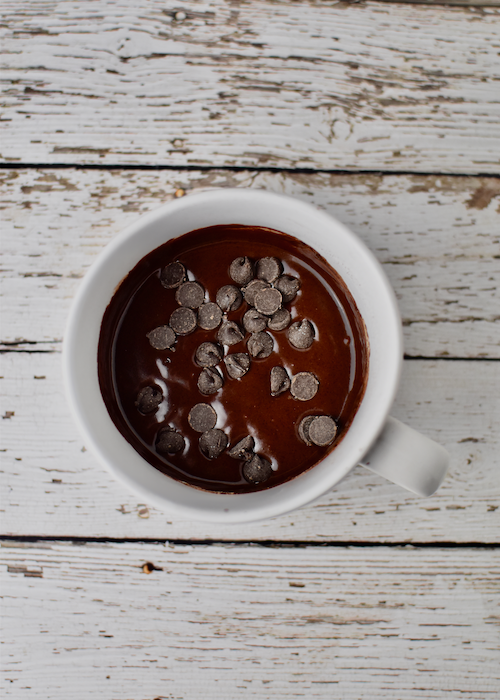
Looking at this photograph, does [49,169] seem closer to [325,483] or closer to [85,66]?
[85,66]

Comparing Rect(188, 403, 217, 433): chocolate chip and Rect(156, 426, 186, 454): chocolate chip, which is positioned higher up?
Rect(188, 403, 217, 433): chocolate chip

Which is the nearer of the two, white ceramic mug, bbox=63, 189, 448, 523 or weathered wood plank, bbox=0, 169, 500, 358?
white ceramic mug, bbox=63, 189, 448, 523

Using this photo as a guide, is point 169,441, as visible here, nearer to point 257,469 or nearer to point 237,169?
point 257,469

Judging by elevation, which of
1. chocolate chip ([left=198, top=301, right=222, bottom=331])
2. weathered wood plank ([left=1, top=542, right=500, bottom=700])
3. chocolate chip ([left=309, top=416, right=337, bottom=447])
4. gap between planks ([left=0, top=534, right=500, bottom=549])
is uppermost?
chocolate chip ([left=198, top=301, right=222, bottom=331])

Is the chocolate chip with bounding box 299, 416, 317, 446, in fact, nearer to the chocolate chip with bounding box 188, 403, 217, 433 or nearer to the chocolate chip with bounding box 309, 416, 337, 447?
the chocolate chip with bounding box 309, 416, 337, 447

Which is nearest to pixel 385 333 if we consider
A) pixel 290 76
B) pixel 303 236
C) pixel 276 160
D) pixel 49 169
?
Answer: pixel 303 236

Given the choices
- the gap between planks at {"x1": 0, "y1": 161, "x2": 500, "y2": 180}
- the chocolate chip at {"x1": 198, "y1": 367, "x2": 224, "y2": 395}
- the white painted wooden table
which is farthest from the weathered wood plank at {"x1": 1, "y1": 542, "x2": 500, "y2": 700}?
the gap between planks at {"x1": 0, "y1": 161, "x2": 500, "y2": 180}

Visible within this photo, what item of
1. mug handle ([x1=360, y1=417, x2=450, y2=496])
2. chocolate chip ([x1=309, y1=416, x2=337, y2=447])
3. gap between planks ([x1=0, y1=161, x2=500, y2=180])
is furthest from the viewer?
gap between planks ([x1=0, y1=161, x2=500, y2=180])
